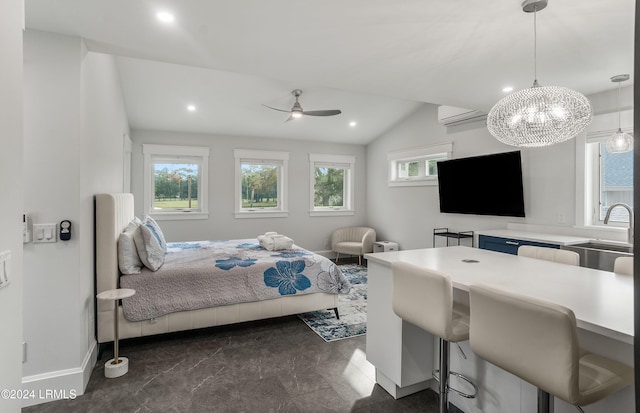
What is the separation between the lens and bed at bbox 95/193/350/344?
9.12ft

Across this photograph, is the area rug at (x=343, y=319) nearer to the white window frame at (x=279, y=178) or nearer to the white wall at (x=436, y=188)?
the white wall at (x=436, y=188)

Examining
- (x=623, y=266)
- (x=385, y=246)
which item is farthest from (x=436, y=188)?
(x=623, y=266)

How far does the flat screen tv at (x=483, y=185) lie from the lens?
4.27 meters

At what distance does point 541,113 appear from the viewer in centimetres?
193

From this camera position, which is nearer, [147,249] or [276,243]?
[147,249]

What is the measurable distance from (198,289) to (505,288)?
2588mm

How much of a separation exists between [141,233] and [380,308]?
2284 mm

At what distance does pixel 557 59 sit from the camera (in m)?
2.71

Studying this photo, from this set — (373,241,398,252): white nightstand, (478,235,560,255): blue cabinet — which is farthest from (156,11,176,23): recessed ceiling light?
(373,241,398,252): white nightstand

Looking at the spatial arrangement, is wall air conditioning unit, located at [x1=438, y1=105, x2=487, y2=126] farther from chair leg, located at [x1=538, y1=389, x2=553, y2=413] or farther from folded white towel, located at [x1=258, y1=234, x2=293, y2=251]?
chair leg, located at [x1=538, y1=389, x2=553, y2=413]

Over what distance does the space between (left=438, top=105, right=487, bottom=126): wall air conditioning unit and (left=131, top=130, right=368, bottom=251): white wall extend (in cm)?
243

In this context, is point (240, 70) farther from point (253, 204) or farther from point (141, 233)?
point (253, 204)

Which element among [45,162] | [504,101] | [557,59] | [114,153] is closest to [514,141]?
[504,101]

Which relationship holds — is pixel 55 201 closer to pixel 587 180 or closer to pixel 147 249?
pixel 147 249
